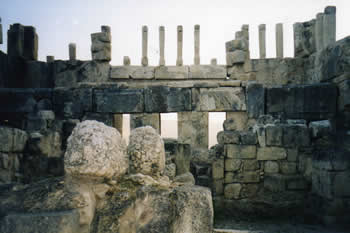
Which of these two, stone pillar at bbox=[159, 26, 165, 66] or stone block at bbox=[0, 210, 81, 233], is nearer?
stone block at bbox=[0, 210, 81, 233]

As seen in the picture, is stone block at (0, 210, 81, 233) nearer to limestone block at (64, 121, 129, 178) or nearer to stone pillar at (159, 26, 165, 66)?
limestone block at (64, 121, 129, 178)

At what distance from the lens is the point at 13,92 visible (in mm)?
6629

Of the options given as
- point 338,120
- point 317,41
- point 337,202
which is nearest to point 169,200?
point 337,202

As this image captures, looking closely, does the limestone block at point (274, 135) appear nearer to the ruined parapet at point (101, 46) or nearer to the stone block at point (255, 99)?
the stone block at point (255, 99)

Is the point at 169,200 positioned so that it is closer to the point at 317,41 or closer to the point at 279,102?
the point at 279,102

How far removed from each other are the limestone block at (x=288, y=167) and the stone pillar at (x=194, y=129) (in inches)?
143

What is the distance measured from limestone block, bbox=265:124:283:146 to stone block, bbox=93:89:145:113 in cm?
313

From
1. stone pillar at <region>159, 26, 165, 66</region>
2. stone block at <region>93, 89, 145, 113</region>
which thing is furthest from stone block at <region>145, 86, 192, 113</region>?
stone pillar at <region>159, 26, 165, 66</region>

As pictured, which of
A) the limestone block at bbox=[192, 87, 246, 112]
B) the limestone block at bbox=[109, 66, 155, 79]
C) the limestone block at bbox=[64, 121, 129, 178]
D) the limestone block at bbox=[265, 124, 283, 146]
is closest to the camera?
the limestone block at bbox=[64, 121, 129, 178]

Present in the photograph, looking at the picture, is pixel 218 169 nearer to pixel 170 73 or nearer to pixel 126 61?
pixel 170 73

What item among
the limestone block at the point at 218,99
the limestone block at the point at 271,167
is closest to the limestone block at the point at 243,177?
the limestone block at the point at 271,167

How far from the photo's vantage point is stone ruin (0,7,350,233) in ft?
5.04

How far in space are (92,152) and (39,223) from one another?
0.45 m

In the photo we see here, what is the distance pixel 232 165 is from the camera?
4.88 m
